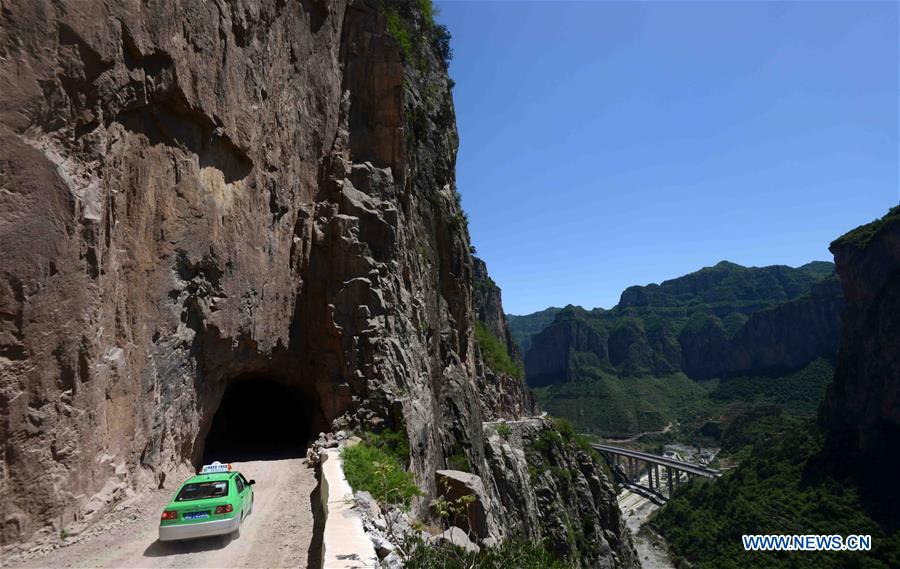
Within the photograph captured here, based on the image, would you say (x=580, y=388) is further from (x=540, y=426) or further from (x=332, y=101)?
(x=332, y=101)

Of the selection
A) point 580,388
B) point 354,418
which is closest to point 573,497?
point 354,418

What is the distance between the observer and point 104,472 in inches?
416

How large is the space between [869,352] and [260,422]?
81.5 metres

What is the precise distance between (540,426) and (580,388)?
145425 mm

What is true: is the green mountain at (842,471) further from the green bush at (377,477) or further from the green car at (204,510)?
the green car at (204,510)

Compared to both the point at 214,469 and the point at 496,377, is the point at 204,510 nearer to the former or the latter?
the point at 214,469

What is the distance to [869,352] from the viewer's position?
6975 cm

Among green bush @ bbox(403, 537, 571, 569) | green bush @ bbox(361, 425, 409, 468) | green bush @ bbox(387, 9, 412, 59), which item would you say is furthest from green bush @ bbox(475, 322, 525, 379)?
green bush @ bbox(403, 537, 571, 569)

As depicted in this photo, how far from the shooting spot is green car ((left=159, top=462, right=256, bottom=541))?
30.7ft

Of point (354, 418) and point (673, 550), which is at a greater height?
point (354, 418)

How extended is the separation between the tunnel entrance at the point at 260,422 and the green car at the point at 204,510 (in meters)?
8.49

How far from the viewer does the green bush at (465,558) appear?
853 cm

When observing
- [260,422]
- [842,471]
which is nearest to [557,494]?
[260,422]

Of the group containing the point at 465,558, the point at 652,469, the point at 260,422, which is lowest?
the point at 652,469
